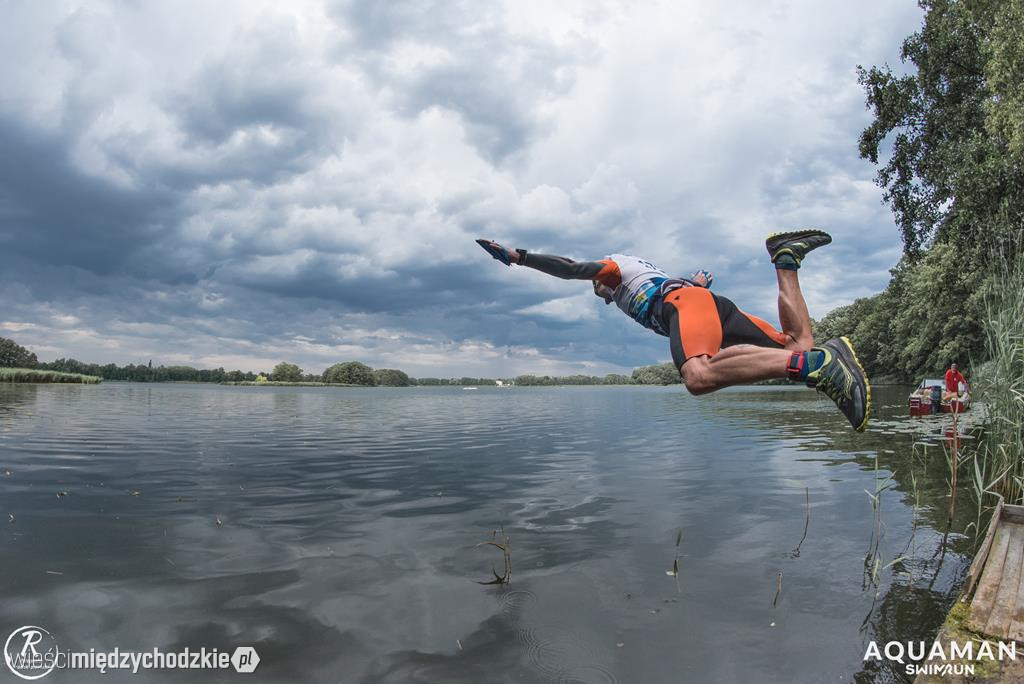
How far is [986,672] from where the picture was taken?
10.4ft

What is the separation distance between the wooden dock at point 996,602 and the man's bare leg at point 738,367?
2.11 meters

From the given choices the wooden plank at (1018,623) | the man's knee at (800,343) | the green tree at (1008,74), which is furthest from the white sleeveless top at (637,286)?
the green tree at (1008,74)

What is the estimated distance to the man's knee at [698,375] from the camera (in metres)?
4.71

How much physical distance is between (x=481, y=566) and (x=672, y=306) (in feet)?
11.7

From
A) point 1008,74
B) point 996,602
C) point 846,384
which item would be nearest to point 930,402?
point 1008,74

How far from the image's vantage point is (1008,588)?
408cm

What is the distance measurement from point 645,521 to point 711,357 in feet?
13.0

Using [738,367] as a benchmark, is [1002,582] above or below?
below

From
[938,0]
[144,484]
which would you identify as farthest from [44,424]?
[938,0]

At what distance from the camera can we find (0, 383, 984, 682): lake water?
4195mm

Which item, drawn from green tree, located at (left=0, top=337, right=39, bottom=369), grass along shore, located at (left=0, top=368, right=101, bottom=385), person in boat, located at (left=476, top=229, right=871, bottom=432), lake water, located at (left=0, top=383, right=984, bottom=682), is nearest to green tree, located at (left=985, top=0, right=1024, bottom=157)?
lake water, located at (left=0, top=383, right=984, bottom=682)

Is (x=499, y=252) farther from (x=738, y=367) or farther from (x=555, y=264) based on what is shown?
(x=738, y=367)

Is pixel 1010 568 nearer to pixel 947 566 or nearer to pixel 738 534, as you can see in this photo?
pixel 947 566

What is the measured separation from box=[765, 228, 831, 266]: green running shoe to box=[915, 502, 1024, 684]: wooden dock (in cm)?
301
